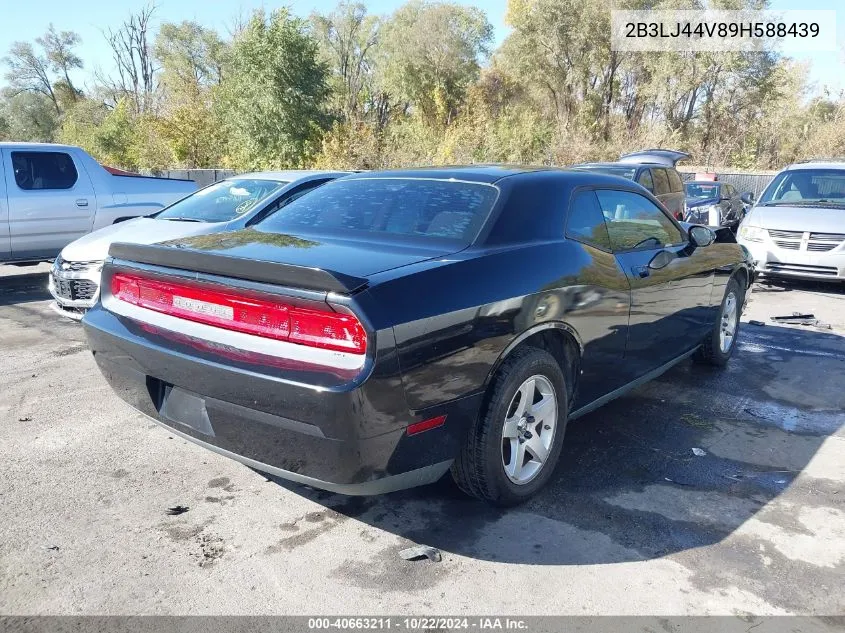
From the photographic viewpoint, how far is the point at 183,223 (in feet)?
21.5

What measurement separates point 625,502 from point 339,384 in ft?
5.60

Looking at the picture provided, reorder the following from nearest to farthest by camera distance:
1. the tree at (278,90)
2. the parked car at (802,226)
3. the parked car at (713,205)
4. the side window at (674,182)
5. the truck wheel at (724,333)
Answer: the truck wheel at (724,333), the parked car at (802,226), the side window at (674,182), the parked car at (713,205), the tree at (278,90)

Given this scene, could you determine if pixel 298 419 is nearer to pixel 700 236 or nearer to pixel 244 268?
pixel 244 268

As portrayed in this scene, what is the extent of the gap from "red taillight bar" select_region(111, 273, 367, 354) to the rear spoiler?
8 cm

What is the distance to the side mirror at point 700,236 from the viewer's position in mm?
4648

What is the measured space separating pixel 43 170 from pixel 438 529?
778 cm

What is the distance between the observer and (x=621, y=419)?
4359 mm

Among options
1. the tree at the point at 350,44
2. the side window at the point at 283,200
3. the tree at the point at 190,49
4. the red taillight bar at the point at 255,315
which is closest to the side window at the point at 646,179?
the side window at the point at 283,200

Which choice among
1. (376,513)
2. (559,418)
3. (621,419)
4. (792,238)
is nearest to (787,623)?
(559,418)

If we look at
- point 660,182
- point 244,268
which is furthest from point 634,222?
point 660,182

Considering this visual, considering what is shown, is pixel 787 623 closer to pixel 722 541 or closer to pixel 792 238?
pixel 722 541

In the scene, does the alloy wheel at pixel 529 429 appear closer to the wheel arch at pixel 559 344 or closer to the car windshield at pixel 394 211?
the wheel arch at pixel 559 344

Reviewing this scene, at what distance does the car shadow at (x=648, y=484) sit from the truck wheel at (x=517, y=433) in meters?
0.15

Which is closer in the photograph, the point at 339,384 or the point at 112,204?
the point at 339,384
